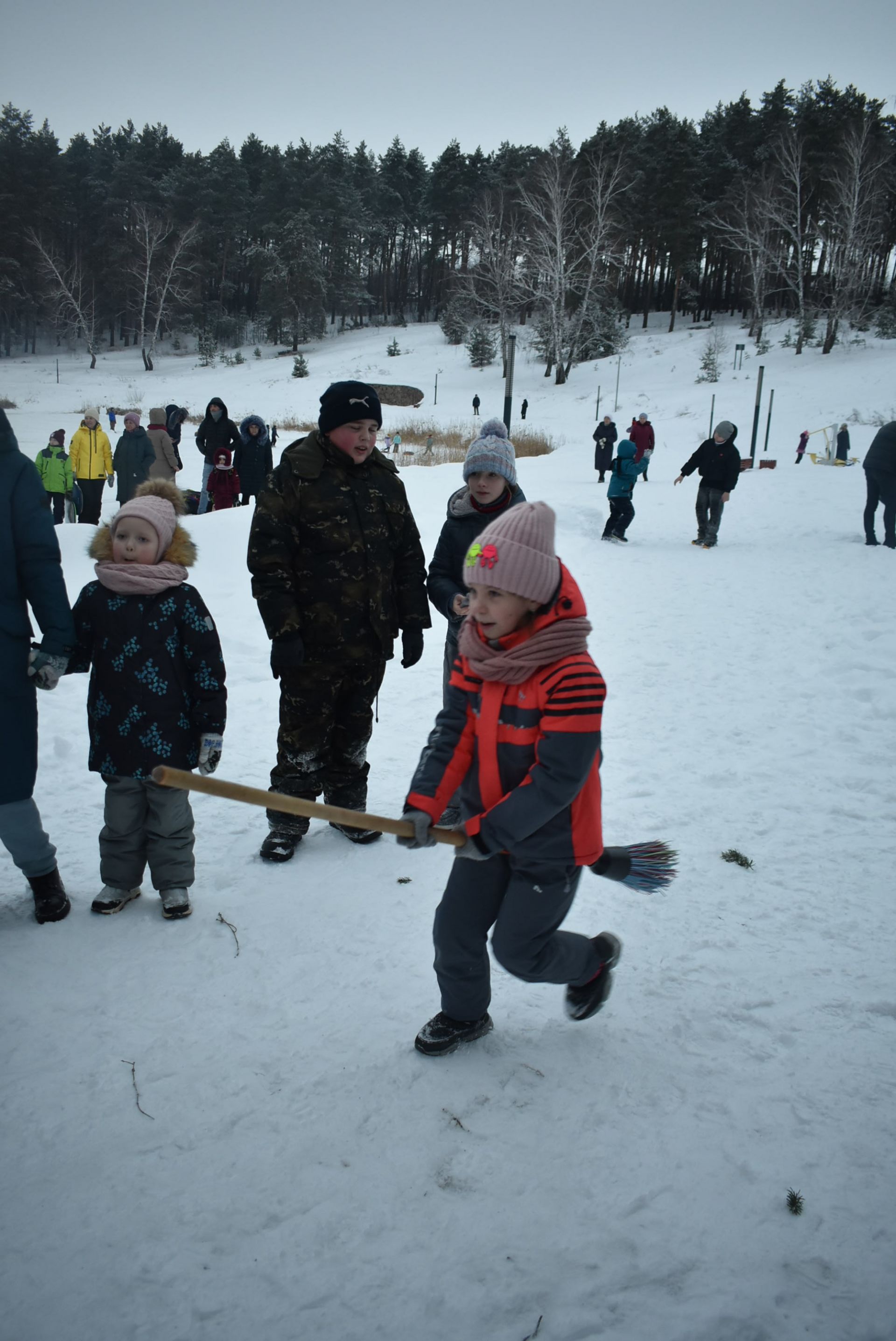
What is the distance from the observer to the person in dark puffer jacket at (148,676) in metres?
2.85

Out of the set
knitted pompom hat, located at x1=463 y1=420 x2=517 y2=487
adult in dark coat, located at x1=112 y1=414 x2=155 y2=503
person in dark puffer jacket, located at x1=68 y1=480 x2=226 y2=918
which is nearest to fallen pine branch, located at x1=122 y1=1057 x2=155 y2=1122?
person in dark puffer jacket, located at x1=68 y1=480 x2=226 y2=918

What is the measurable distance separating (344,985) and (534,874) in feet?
3.24

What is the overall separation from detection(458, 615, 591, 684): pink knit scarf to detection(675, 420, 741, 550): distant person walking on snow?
9478 mm

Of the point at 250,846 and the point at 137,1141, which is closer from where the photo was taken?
the point at 137,1141

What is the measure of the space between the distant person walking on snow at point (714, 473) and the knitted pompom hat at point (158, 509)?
9.08 m

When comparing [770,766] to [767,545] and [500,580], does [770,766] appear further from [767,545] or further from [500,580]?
[767,545]

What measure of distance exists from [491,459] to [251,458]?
9.05 m

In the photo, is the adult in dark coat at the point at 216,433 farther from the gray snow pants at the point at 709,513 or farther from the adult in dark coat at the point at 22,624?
the adult in dark coat at the point at 22,624

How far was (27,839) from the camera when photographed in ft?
9.62

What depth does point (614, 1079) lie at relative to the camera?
233cm

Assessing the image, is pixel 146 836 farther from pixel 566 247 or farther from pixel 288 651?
pixel 566 247

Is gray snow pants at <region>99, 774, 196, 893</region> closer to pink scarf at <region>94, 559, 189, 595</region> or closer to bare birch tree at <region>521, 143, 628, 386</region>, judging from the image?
pink scarf at <region>94, 559, 189, 595</region>

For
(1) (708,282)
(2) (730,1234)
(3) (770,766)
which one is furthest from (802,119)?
(2) (730,1234)

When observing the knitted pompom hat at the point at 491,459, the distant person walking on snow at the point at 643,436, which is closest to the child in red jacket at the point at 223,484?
the distant person walking on snow at the point at 643,436
